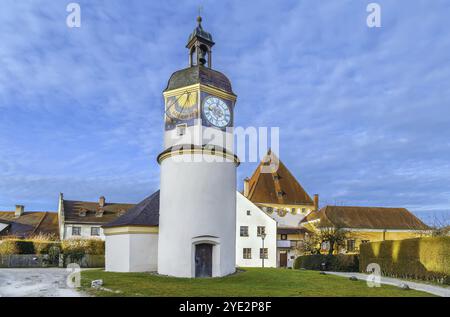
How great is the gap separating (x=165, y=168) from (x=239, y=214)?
73.3 feet

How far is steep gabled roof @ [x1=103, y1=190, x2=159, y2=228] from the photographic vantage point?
21141 mm

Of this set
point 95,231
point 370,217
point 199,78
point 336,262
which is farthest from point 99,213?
point 370,217

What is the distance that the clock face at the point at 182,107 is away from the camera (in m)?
19.9

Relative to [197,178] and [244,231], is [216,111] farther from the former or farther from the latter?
[244,231]

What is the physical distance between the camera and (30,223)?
159 ft

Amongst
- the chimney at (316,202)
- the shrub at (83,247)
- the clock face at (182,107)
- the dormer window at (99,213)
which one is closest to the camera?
the clock face at (182,107)

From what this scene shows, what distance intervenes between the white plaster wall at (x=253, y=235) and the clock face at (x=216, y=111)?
20.2 metres

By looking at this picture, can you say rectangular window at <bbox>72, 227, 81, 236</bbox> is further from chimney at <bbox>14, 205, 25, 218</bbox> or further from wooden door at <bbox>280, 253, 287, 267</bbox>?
wooden door at <bbox>280, 253, 287, 267</bbox>

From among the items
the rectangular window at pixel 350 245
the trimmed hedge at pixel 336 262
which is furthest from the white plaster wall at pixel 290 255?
the trimmed hedge at pixel 336 262

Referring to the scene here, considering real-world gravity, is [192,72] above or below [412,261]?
above

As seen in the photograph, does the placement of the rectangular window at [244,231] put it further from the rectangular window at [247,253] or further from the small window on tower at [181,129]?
the small window on tower at [181,129]
